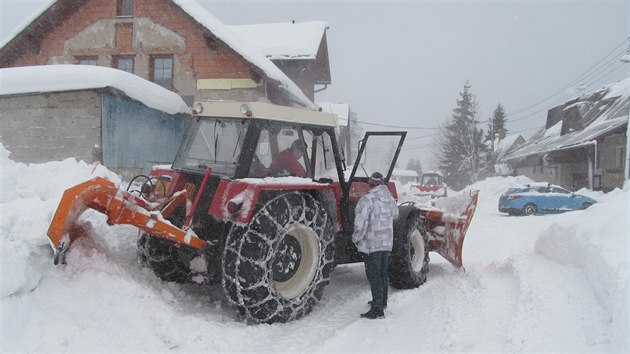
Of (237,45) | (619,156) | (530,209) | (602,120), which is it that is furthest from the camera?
(602,120)

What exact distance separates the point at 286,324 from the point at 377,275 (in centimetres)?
113

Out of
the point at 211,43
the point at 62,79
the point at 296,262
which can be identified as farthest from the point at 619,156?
the point at 62,79

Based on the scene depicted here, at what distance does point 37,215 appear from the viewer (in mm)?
4199

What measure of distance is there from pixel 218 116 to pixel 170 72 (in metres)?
12.7

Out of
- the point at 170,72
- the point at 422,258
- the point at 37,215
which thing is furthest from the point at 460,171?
the point at 37,215

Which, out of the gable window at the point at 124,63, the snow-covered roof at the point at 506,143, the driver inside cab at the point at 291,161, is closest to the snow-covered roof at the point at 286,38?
the gable window at the point at 124,63

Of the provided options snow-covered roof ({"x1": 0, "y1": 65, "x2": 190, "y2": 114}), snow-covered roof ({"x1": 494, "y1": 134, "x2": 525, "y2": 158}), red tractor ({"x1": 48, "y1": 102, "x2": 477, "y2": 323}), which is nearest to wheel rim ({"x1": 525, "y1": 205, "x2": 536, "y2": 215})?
red tractor ({"x1": 48, "y1": 102, "x2": 477, "y2": 323})

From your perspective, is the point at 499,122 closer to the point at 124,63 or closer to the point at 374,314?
the point at 124,63

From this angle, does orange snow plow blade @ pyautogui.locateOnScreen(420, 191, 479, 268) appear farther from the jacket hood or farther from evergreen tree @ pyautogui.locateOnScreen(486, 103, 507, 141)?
evergreen tree @ pyautogui.locateOnScreen(486, 103, 507, 141)

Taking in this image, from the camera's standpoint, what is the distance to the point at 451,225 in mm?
7137

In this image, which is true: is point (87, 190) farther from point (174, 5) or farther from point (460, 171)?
point (460, 171)

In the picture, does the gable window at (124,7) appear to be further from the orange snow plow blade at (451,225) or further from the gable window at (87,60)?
the orange snow plow blade at (451,225)

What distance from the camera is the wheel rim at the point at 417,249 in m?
6.55

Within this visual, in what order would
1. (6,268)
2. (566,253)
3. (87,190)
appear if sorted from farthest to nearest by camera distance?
1. (566,253)
2. (87,190)
3. (6,268)
